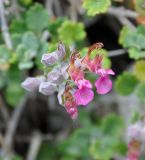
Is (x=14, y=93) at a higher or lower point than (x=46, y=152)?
higher

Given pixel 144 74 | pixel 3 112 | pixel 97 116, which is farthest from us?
pixel 97 116

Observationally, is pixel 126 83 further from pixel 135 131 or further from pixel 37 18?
pixel 37 18

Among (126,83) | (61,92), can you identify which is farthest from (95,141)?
(61,92)

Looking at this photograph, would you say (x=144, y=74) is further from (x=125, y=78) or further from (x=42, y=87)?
(x=42, y=87)

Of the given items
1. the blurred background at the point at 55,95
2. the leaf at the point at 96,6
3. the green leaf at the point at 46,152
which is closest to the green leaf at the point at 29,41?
the blurred background at the point at 55,95

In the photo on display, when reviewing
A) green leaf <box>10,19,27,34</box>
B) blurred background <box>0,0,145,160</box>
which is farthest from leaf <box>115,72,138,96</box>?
green leaf <box>10,19,27,34</box>

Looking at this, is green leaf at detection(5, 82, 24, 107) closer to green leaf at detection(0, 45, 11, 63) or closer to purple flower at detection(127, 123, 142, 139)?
green leaf at detection(0, 45, 11, 63)

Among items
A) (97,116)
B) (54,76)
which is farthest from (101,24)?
(54,76)
